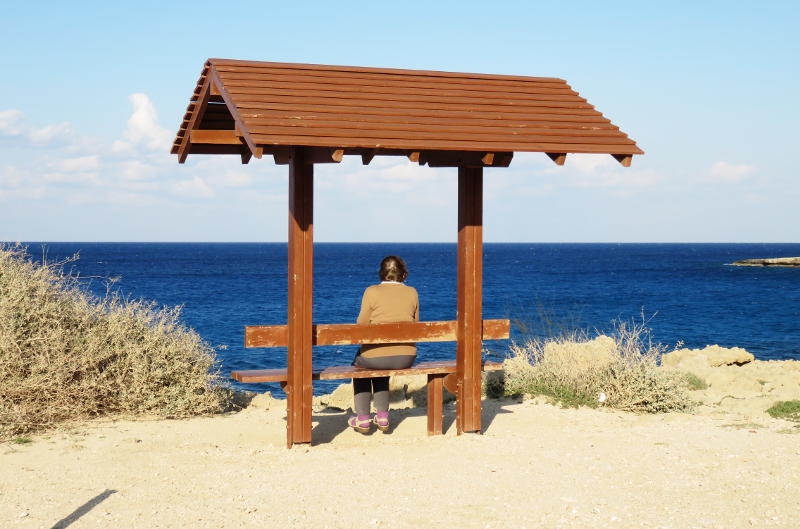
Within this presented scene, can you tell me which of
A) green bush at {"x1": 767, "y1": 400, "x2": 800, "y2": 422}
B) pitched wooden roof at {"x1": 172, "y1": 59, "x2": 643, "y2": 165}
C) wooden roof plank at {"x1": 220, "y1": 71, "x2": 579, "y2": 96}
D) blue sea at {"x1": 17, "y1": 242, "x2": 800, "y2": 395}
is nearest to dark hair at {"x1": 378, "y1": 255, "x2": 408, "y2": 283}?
pitched wooden roof at {"x1": 172, "y1": 59, "x2": 643, "y2": 165}

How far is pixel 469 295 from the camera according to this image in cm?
783

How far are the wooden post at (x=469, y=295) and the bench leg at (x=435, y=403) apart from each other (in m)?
0.18

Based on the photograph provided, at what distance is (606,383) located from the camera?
9.48m

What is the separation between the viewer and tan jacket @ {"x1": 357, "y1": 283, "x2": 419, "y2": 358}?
7.86m

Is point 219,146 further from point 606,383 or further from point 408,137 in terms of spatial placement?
point 606,383

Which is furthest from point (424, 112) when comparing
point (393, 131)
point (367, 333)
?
point (367, 333)

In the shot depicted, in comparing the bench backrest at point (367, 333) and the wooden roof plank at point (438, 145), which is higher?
the wooden roof plank at point (438, 145)

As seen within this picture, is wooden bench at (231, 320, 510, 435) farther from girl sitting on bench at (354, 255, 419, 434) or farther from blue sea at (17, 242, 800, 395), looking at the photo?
blue sea at (17, 242, 800, 395)

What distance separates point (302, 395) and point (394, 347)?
99 cm

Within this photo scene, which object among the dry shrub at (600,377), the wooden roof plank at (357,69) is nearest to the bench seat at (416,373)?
the dry shrub at (600,377)

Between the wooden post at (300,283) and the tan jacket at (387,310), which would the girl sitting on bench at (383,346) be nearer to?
the tan jacket at (387,310)

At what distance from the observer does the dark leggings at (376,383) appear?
783cm

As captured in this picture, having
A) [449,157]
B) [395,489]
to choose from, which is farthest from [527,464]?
[449,157]

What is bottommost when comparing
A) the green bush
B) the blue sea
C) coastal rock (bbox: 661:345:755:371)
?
the blue sea
